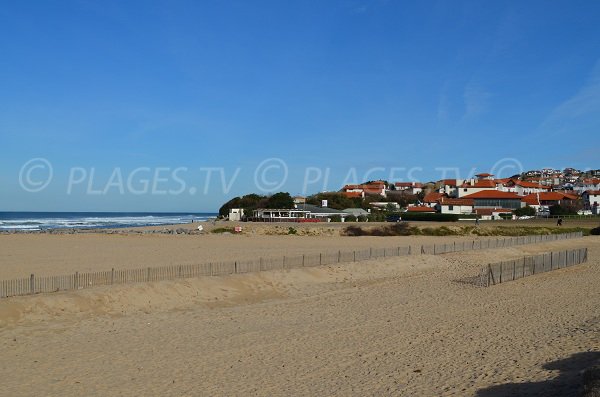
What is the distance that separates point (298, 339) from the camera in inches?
624

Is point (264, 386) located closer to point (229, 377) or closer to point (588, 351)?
point (229, 377)

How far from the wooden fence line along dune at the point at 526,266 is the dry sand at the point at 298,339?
104 centimetres

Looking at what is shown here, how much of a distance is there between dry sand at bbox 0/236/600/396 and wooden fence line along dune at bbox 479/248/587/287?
3.41 feet

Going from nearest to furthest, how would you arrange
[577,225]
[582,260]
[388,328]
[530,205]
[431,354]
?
[431,354] → [388,328] → [582,260] → [577,225] → [530,205]

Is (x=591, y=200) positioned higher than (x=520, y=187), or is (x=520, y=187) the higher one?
(x=520, y=187)

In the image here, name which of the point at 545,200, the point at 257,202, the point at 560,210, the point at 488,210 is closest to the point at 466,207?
the point at 488,210

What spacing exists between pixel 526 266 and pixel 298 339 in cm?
1864

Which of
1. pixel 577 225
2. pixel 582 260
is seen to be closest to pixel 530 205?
pixel 577 225

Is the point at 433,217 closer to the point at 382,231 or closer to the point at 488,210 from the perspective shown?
the point at 488,210

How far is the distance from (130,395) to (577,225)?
76068 mm

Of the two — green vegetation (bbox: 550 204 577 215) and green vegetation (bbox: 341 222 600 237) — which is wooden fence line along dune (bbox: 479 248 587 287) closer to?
green vegetation (bbox: 341 222 600 237)

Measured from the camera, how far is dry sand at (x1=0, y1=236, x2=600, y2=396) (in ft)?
37.7

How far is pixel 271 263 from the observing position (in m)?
30.6

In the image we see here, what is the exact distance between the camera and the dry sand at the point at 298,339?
452 inches
